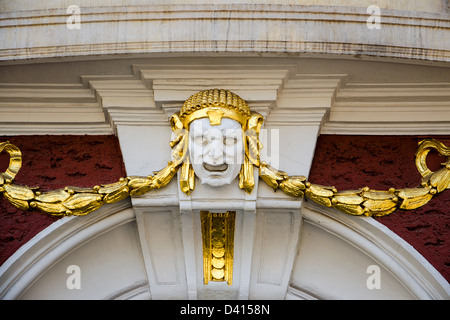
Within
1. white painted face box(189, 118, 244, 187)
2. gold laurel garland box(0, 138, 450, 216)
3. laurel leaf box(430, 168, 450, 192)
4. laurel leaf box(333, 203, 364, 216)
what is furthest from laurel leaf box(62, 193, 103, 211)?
laurel leaf box(430, 168, 450, 192)

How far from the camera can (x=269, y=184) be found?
10.2 feet

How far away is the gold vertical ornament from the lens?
10.4ft

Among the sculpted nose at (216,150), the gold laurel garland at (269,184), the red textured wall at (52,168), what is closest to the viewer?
the sculpted nose at (216,150)

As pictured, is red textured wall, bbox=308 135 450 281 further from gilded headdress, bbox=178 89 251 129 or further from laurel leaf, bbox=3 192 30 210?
laurel leaf, bbox=3 192 30 210

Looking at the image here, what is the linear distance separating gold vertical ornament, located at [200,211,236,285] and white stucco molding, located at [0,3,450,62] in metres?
0.79

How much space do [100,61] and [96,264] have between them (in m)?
1.02

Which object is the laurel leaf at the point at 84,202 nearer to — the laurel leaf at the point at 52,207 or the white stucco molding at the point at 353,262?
the laurel leaf at the point at 52,207

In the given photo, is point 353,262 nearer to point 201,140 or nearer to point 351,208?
point 351,208

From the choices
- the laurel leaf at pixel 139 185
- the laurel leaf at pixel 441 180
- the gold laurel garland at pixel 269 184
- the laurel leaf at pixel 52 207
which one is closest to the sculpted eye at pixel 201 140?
the gold laurel garland at pixel 269 184

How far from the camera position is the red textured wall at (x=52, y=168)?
10.5ft

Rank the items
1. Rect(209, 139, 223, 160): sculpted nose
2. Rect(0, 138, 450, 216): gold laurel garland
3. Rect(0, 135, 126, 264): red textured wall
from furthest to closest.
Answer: Rect(0, 135, 126, 264): red textured wall < Rect(0, 138, 450, 216): gold laurel garland < Rect(209, 139, 223, 160): sculpted nose

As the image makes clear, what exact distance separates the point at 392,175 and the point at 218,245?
916mm

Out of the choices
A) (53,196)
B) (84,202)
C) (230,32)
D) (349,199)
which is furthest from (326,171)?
(53,196)

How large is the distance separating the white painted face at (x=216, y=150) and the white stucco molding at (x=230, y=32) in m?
0.34
